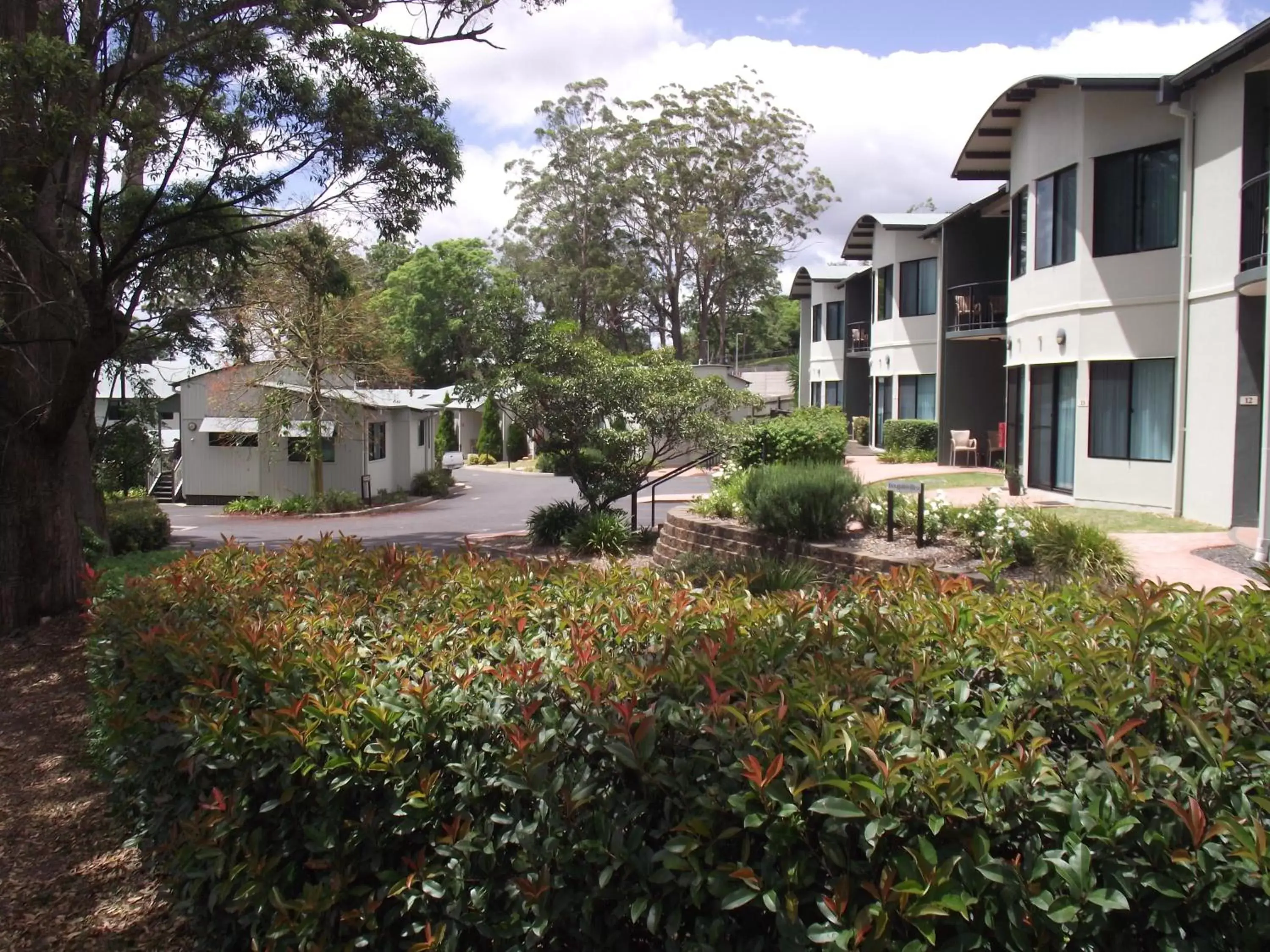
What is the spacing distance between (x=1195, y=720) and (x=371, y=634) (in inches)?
116

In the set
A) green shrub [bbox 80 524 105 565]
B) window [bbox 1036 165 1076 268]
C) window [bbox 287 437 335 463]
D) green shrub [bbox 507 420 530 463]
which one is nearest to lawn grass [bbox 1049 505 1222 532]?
window [bbox 1036 165 1076 268]

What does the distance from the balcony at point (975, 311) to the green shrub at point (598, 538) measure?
12437 millimetres

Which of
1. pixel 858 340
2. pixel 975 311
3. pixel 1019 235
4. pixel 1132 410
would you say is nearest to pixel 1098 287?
pixel 1132 410

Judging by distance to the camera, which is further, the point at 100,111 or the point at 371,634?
the point at 100,111

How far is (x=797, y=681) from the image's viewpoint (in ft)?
10.3

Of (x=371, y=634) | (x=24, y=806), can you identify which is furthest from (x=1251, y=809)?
(x=24, y=806)

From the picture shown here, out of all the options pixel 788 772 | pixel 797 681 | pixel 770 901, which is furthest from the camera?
pixel 797 681

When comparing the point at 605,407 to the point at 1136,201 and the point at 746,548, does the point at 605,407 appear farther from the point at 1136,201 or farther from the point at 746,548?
the point at 1136,201

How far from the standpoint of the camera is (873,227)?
32.1m

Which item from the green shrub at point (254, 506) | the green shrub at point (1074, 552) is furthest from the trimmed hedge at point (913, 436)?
the green shrub at point (1074, 552)

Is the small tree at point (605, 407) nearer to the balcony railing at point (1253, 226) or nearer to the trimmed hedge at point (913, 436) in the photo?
the balcony railing at point (1253, 226)

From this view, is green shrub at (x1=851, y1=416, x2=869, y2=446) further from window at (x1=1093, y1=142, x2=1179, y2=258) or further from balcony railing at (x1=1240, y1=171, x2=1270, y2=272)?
balcony railing at (x1=1240, y1=171, x2=1270, y2=272)

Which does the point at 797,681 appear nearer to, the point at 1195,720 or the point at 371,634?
the point at 1195,720

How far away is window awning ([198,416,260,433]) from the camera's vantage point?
93.0 feet
